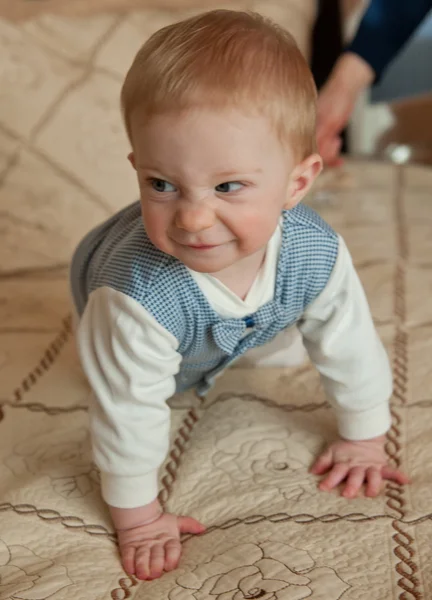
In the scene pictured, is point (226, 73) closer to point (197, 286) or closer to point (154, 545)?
point (197, 286)

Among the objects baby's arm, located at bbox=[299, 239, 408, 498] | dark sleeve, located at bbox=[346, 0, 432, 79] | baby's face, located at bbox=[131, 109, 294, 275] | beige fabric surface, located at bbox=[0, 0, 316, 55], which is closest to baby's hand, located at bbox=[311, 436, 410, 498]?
baby's arm, located at bbox=[299, 239, 408, 498]

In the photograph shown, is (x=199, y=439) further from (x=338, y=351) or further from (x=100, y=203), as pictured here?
(x=100, y=203)

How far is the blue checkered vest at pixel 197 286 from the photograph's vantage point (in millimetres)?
747

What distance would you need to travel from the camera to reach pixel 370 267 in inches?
50.3

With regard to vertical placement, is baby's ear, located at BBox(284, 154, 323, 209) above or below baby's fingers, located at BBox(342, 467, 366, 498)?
above

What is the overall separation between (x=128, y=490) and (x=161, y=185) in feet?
1.04

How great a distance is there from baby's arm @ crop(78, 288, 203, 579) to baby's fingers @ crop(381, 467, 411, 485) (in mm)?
214

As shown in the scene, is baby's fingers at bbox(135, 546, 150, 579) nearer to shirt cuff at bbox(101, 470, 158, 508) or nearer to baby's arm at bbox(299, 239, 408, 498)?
shirt cuff at bbox(101, 470, 158, 508)

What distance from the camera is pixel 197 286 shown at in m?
0.76

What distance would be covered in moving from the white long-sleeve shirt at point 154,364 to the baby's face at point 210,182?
86 mm

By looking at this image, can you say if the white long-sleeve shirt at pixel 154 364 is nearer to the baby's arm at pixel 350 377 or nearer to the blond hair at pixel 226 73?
the baby's arm at pixel 350 377

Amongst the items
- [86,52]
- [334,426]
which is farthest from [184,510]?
[86,52]

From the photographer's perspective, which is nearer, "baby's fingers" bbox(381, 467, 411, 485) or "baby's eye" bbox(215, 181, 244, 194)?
"baby's eye" bbox(215, 181, 244, 194)

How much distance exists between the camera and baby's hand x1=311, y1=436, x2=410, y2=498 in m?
0.81
